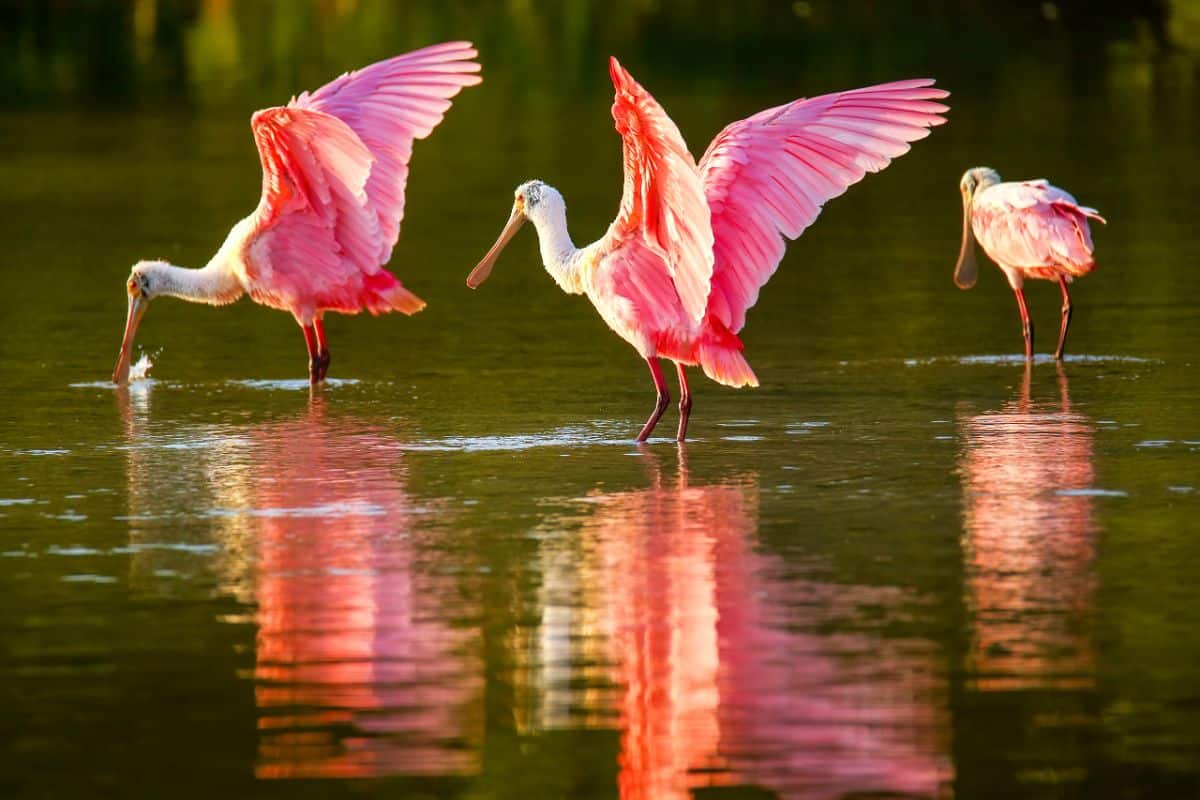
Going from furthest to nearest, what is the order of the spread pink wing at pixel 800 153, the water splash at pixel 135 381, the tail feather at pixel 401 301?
the tail feather at pixel 401 301 < the water splash at pixel 135 381 < the spread pink wing at pixel 800 153

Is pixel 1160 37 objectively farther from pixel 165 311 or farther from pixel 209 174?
pixel 165 311

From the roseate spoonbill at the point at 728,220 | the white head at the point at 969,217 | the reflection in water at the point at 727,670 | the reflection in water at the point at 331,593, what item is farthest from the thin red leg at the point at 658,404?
the white head at the point at 969,217

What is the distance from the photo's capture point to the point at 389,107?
48.3ft

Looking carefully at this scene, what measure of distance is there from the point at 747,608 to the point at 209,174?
19.8m

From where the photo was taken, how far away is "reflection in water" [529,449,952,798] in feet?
21.5

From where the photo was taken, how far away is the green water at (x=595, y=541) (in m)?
6.81

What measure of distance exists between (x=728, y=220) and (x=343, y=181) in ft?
10.2

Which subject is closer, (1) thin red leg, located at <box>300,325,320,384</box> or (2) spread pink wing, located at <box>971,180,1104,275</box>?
(1) thin red leg, located at <box>300,325,320,384</box>

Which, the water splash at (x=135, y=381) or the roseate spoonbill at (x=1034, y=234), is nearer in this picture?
the water splash at (x=135, y=381)

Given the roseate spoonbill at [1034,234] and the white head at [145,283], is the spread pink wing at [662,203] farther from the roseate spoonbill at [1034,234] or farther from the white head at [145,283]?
the white head at [145,283]

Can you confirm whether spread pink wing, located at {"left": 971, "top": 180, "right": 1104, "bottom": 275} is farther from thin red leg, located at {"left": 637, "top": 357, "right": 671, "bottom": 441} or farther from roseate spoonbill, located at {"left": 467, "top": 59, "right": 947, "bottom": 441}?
thin red leg, located at {"left": 637, "top": 357, "right": 671, "bottom": 441}

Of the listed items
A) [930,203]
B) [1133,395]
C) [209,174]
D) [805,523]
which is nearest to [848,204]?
[930,203]

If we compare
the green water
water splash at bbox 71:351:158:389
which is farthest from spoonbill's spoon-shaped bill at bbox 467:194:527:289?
water splash at bbox 71:351:158:389

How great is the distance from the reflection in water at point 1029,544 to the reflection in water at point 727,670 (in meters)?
0.27
